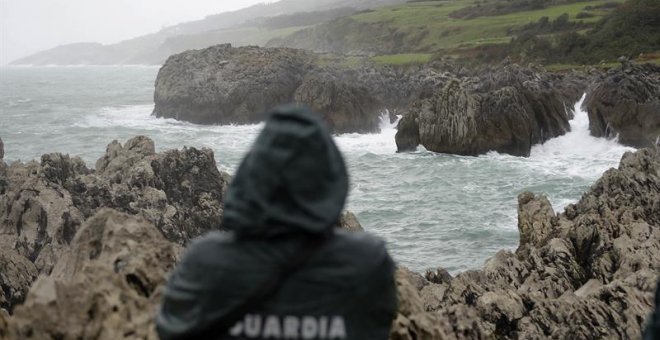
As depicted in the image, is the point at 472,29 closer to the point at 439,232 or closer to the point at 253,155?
the point at 439,232

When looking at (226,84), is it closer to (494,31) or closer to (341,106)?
(341,106)

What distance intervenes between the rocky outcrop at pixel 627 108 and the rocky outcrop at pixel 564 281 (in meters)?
20.1

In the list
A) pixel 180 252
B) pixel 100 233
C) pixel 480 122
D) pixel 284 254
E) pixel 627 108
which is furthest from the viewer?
pixel 480 122

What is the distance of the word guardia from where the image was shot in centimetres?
328

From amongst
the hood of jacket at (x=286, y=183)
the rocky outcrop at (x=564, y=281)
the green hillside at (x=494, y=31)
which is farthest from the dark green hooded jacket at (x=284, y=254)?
the green hillside at (x=494, y=31)

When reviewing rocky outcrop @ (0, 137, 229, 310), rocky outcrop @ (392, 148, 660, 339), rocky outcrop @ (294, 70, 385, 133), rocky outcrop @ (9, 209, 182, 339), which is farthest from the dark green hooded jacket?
rocky outcrop @ (294, 70, 385, 133)

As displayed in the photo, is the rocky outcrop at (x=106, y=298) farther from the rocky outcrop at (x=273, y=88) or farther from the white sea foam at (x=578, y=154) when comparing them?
the rocky outcrop at (x=273, y=88)

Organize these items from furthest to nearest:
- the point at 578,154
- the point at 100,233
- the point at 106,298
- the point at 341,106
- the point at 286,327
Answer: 1. the point at 341,106
2. the point at 578,154
3. the point at 100,233
4. the point at 106,298
5. the point at 286,327

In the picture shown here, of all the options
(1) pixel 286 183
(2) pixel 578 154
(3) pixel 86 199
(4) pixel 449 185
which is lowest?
(4) pixel 449 185

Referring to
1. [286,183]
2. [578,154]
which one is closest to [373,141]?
[578,154]

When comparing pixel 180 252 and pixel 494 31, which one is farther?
pixel 494 31

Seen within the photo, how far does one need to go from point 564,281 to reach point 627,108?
3073 cm

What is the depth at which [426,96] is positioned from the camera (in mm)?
54688

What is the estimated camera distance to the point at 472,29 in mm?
92312
